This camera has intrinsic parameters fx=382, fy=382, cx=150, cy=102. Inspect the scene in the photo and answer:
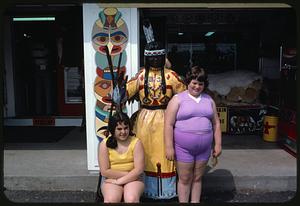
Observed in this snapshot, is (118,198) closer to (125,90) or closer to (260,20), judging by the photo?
(125,90)

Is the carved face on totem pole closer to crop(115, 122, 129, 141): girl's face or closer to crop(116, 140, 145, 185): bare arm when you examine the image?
crop(115, 122, 129, 141): girl's face

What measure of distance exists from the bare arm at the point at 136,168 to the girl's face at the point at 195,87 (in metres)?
0.63

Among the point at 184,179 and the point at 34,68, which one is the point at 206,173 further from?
the point at 34,68

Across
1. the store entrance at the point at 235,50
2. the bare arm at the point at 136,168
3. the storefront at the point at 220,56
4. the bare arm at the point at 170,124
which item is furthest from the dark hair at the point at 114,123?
the store entrance at the point at 235,50

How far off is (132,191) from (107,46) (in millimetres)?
1743

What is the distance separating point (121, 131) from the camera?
311cm

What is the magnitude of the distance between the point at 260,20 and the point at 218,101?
5.83ft

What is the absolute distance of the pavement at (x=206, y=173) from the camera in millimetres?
4301

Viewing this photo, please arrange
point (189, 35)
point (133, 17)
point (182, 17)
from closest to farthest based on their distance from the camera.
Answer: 1. point (133, 17)
2. point (182, 17)
3. point (189, 35)

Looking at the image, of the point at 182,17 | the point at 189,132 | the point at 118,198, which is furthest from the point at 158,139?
the point at 182,17

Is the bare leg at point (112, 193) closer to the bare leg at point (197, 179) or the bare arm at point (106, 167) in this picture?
the bare arm at point (106, 167)

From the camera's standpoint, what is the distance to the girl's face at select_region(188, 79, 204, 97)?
10.4 ft

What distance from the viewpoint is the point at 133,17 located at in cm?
414

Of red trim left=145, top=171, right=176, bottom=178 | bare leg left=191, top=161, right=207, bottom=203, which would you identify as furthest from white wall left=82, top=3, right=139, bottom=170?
bare leg left=191, top=161, right=207, bottom=203
